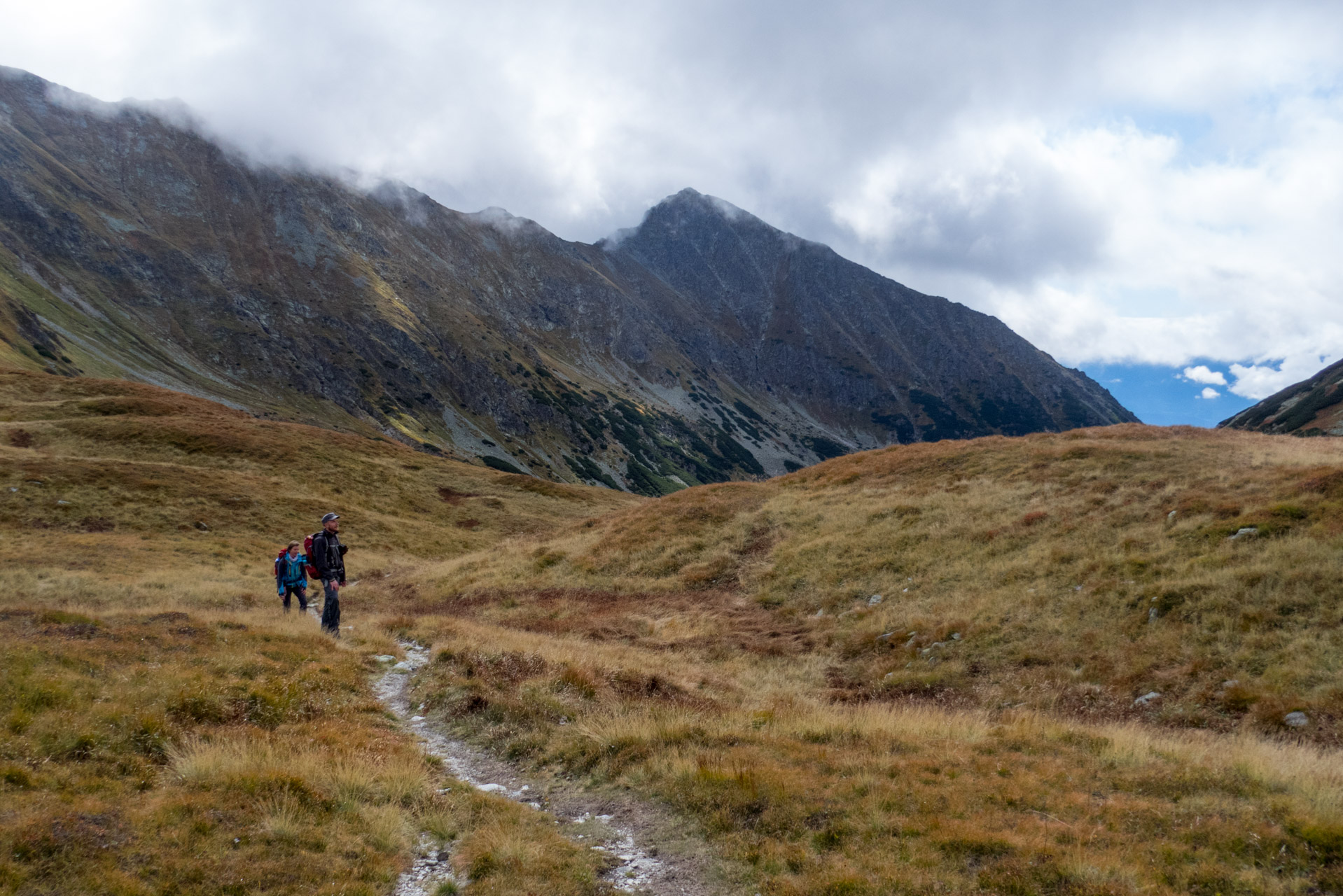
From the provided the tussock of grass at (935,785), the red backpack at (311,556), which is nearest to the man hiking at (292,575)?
the red backpack at (311,556)

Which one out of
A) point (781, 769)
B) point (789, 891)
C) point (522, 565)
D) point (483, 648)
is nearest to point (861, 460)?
point (522, 565)

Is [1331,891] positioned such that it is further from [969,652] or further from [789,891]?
[969,652]

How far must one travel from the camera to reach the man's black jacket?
18609 millimetres

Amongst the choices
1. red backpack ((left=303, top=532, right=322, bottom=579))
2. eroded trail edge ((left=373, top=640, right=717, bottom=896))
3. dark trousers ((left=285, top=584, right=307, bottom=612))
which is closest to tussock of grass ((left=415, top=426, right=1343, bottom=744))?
dark trousers ((left=285, top=584, right=307, bottom=612))

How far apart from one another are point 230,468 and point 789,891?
5850 centimetres

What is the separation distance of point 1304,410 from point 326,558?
18958 cm

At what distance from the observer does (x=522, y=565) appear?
3419 centimetres

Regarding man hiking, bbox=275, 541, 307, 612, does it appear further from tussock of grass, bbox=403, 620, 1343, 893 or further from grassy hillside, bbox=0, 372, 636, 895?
tussock of grass, bbox=403, 620, 1343, 893

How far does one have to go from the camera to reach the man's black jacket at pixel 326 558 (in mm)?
18609

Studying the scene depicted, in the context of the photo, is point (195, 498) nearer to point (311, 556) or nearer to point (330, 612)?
point (311, 556)

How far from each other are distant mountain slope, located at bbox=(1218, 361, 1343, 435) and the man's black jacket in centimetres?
13257

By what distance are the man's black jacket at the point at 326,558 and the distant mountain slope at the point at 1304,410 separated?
133 metres

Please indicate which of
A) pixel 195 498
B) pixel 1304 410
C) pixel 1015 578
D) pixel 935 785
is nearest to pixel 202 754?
pixel 935 785

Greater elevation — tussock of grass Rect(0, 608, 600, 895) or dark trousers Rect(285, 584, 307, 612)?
dark trousers Rect(285, 584, 307, 612)
